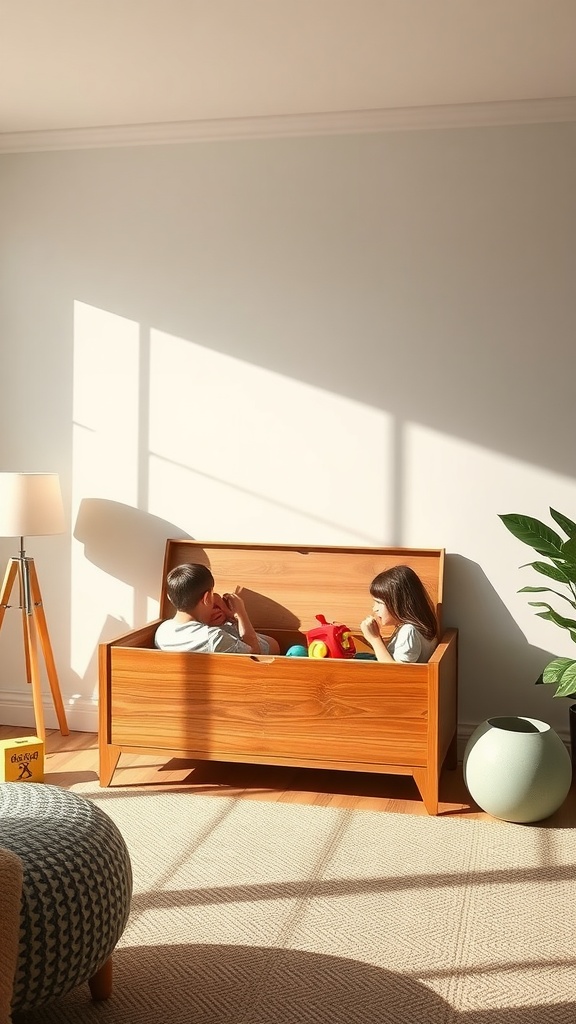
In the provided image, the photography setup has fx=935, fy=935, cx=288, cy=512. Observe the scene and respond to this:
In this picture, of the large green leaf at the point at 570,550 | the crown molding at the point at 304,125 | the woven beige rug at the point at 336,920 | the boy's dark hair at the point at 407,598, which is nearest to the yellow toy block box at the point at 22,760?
the woven beige rug at the point at 336,920

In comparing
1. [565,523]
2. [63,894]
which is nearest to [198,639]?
[565,523]

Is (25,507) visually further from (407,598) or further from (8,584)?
(407,598)

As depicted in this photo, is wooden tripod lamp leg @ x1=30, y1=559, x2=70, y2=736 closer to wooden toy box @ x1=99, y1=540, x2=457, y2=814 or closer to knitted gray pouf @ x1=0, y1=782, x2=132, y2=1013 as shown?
wooden toy box @ x1=99, y1=540, x2=457, y2=814

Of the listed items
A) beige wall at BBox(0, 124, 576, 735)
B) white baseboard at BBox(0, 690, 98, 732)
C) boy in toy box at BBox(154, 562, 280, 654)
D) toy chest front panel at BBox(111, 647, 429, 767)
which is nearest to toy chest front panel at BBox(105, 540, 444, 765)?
toy chest front panel at BBox(111, 647, 429, 767)

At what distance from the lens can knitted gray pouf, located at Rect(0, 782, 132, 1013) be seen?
64.1 inches

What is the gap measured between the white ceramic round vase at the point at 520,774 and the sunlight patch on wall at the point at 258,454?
101 centimetres

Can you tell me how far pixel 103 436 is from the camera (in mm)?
3852

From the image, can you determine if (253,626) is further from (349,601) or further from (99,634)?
(99,634)

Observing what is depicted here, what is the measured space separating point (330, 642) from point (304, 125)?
1953mm

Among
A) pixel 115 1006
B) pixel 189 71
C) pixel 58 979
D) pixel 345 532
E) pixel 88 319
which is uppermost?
pixel 189 71

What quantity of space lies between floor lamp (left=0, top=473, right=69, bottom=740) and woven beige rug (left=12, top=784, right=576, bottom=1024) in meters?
0.83

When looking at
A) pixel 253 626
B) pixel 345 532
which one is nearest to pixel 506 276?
pixel 345 532

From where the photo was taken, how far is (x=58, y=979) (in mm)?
1664

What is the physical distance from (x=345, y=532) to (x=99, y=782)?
4.22 ft
